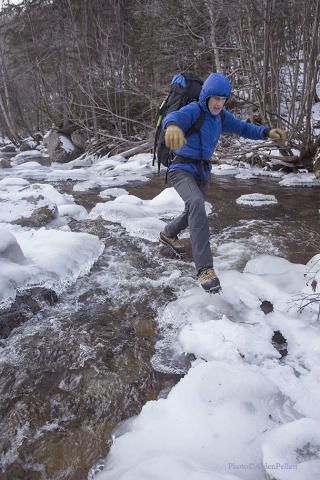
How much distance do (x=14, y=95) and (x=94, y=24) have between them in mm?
11181

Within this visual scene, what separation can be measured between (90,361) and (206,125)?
2.37 metres

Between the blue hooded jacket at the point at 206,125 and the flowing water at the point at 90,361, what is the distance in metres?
1.29

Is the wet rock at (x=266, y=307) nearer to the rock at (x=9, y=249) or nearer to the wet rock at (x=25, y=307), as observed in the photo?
the wet rock at (x=25, y=307)

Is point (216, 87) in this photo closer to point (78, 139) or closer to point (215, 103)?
point (215, 103)

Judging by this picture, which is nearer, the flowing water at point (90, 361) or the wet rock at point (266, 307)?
the flowing water at point (90, 361)

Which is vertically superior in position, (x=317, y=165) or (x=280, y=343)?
(x=280, y=343)

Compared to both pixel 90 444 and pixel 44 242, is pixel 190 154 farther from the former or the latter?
pixel 90 444

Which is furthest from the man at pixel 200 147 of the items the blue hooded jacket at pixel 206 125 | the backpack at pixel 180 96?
the backpack at pixel 180 96

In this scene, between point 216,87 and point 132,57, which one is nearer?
point 216,87

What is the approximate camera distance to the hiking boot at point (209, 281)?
9.93ft

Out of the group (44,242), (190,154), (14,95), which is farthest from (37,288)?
(14,95)

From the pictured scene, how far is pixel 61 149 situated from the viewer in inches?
658

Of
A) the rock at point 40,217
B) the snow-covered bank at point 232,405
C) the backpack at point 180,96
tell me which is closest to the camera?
the snow-covered bank at point 232,405

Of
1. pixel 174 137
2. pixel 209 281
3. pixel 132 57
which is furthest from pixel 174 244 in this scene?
pixel 132 57
